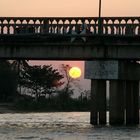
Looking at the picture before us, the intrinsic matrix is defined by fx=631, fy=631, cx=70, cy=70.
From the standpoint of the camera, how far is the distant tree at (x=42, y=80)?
148m

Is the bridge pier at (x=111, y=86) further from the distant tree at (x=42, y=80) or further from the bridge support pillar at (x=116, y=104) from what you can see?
the distant tree at (x=42, y=80)

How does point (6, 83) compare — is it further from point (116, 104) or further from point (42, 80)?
point (116, 104)

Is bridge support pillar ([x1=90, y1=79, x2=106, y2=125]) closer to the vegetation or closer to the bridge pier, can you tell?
the bridge pier

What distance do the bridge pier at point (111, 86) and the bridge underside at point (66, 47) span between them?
48.3 inches

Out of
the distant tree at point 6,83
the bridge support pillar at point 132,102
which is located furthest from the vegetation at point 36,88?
the bridge support pillar at point 132,102

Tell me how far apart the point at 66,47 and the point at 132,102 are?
986 cm

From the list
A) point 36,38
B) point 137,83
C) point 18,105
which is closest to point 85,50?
point 36,38

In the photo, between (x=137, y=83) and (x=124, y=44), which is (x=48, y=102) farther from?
(x=124, y=44)

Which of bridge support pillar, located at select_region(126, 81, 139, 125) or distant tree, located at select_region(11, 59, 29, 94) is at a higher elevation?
distant tree, located at select_region(11, 59, 29, 94)

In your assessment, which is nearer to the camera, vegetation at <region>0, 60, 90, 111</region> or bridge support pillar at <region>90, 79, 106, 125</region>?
bridge support pillar at <region>90, 79, 106, 125</region>

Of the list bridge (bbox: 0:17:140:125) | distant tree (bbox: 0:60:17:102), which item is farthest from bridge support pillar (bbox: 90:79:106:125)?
distant tree (bbox: 0:60:17:102)

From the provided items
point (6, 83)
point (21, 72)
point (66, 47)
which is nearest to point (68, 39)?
point (66, 47)

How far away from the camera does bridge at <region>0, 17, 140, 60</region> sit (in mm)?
50344

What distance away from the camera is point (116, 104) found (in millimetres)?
52094
